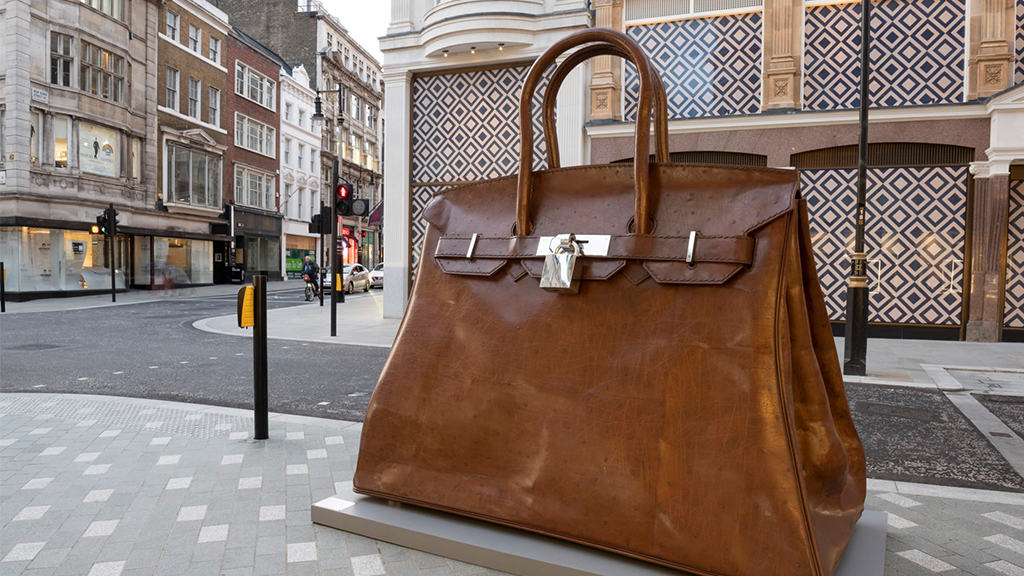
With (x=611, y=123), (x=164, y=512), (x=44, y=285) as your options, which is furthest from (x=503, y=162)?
(x=44, y=285)

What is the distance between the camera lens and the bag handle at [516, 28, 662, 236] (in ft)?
6.58

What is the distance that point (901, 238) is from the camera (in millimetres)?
12117

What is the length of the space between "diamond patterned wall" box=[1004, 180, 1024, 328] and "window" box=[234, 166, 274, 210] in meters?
34.2

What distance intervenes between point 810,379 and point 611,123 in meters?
11.9

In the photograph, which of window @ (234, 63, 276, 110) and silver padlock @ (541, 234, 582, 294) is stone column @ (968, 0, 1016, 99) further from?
window @ (234, 63, 276, 110)

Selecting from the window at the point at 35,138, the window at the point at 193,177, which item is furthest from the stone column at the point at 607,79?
the window at the point at 193,177

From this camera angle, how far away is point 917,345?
1122 centimetres

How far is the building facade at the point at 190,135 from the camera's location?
2884 centimetres

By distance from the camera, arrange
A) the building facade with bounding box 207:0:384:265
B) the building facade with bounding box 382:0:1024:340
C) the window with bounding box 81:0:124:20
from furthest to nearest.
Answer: the building facade with bounding box 207:0:384:265 → the window with bounding box 81:0:124:20 → the building facade with bounding box 382:0:1024:340

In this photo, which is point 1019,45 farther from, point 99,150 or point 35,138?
point 99,150

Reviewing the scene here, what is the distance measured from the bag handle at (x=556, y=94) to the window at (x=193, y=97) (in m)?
33.6

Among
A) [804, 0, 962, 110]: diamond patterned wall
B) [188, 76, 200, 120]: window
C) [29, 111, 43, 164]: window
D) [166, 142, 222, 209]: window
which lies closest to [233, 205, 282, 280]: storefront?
[166, 142, 222, 209]: window

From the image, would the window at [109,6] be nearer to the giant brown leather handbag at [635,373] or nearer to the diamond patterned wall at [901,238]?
the diamond patterned wall at [901,238]

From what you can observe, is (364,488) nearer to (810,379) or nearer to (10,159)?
(810,379)
